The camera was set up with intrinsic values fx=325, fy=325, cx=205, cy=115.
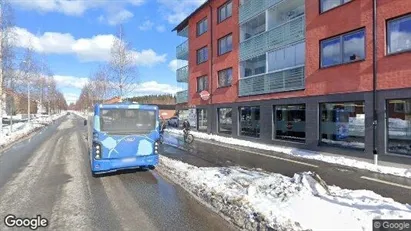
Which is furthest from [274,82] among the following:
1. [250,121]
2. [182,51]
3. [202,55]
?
[182,51]

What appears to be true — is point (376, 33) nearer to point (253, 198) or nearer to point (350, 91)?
point (350, 91)

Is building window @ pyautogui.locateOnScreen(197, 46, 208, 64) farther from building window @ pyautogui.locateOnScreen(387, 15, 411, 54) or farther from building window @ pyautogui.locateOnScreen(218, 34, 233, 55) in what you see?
building window @ pyautogui.locateOnScreen(387, 15, 411, 54)

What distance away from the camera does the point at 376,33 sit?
1298 centimetres

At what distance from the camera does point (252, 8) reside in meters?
22.1

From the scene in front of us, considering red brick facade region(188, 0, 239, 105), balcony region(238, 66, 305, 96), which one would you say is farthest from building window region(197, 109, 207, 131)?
balcony region(238, 66, 305, 96)

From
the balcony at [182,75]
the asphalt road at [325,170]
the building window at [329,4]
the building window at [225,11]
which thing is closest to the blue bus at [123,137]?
the asphalt road at [325,170]

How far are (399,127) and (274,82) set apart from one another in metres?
8.36

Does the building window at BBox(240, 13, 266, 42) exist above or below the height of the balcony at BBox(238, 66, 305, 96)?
above

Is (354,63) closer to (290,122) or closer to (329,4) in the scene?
(329,4)

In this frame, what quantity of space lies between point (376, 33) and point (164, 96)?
121m

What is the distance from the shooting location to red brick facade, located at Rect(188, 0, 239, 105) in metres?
24.4

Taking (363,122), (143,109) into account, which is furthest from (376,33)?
(143,109)

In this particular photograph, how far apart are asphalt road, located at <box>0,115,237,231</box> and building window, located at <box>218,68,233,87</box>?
15779mm

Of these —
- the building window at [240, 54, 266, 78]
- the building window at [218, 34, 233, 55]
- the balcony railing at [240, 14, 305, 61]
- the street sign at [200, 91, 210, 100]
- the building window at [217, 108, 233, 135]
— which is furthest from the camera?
the street sign at [200, 91, 210, 100]
